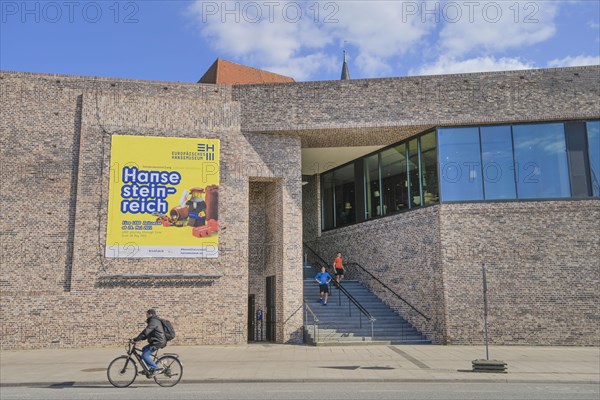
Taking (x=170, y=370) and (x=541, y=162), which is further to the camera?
(x=541, y=162)

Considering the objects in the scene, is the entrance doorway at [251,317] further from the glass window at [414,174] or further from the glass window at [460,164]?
the glass window at [460,164]

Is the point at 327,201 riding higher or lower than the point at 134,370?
higher

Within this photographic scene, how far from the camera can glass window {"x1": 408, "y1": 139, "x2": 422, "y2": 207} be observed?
21453 mm

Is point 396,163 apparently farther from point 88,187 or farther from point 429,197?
point 88,187

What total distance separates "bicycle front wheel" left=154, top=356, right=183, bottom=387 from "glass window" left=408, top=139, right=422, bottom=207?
12.2 meters

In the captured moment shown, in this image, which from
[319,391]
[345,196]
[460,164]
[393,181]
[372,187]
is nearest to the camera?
[319,391]

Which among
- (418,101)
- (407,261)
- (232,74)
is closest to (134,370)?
(407,261)

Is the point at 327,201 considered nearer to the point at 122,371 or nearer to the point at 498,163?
the point at 498,163

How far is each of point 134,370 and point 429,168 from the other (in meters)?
13.3

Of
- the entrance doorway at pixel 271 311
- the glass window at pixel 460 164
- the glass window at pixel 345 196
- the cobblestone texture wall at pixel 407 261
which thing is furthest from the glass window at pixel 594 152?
the entrance doorway at pixel 271 311

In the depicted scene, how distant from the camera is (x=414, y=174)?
71.3 feet

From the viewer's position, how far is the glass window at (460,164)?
20.3 metres

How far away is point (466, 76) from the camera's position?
814 inches

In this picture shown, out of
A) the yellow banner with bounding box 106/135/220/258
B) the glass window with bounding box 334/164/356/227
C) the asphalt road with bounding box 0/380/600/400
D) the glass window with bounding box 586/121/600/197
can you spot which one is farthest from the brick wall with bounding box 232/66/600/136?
the asphalt road with bounding box 0/380/600/400
